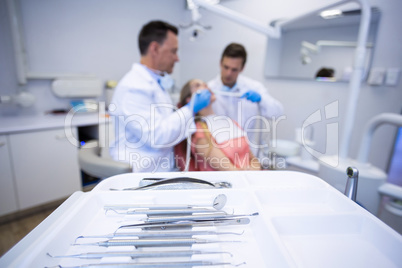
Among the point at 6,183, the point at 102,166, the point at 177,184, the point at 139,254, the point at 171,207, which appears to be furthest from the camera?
the point at 6,183

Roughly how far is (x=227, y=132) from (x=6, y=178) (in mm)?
1605

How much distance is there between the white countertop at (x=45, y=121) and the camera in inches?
63.1

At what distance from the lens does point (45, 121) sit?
1804mm

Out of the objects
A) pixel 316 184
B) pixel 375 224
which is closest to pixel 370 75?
pixel 316 184

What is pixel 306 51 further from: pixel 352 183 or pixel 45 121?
pixel 45 121

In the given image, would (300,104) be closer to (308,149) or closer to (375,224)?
(308,149)

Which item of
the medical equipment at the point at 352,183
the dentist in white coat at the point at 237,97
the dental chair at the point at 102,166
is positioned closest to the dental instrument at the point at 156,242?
the medical equipment at the point at 352,183

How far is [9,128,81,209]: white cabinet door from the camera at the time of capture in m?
1.63

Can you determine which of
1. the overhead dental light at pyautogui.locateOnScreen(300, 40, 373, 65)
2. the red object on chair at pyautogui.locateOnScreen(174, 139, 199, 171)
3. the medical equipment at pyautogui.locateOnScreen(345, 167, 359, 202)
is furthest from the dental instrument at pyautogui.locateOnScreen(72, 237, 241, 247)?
the overhead dental light at pyautogui.locateOnScreen(300, 40, 373, 65)

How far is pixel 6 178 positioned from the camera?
1585 mm

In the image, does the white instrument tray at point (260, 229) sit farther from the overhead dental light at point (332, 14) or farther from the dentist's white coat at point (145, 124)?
the overhead dental light at point (332, 14)

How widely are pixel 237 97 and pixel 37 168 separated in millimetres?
1690

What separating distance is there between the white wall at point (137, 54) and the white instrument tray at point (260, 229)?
1.41 meters

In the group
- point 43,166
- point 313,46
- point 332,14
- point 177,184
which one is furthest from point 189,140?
point 332,14
